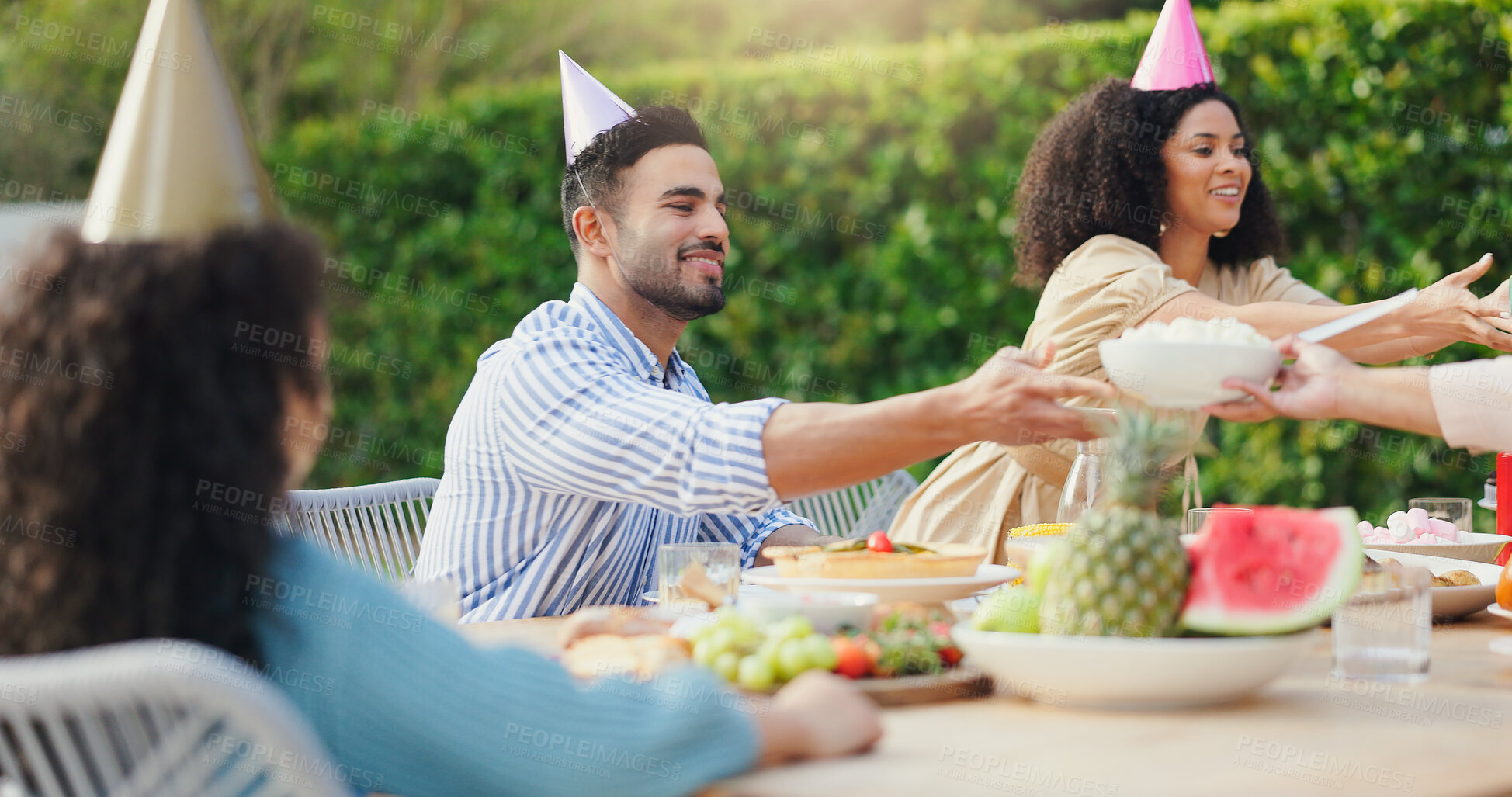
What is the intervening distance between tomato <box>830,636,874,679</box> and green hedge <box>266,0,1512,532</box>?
135 inches

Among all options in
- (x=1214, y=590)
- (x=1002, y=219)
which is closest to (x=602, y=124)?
(x=1214, y=590)

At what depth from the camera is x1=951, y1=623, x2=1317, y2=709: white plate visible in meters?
1.55

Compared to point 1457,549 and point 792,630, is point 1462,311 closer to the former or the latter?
point 1457,549

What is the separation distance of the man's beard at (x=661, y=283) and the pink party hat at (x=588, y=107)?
0.32m

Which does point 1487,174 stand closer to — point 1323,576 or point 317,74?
point 1323,576

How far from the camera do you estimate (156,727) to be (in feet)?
3.92

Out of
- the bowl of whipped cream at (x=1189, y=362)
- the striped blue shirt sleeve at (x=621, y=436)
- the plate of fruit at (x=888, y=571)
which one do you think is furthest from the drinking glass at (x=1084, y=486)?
the striped blue shirt sleeve at (x=621, y=436)

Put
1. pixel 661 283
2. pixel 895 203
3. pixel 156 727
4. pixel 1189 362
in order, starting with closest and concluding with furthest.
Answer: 1. pixel 156 727
2. pixel 1189 362
3. pixel 661 283
4. pixel 895 203

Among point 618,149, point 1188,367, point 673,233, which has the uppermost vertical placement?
point 618,149

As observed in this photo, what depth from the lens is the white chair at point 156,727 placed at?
3.47ft

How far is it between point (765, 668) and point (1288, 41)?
4868 millimetres

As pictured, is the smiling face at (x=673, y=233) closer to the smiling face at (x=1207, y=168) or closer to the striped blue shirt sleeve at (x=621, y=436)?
the striped blue shirt sleeve at (x=621, y=436)

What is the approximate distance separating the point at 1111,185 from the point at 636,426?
6.65 feet

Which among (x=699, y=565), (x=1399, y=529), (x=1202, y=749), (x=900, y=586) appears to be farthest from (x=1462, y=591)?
(x=699, y=565)
